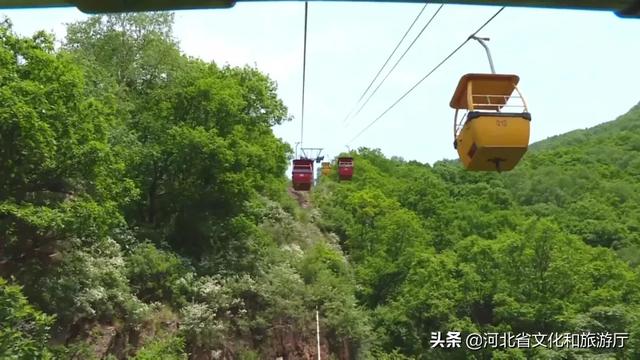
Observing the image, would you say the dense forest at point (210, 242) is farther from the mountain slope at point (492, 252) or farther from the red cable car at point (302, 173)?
the red cable car at point (302, 173)

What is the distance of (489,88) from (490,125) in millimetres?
975

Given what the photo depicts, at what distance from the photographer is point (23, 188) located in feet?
60.0

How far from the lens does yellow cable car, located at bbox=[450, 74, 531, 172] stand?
8.37 meters

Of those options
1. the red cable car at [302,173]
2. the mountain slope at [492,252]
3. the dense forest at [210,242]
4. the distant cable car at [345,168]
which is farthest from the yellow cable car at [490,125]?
the mountain slope at [492,252]

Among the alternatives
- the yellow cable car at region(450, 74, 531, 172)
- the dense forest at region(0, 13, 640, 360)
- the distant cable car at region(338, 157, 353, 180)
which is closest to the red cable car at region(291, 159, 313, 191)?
the dense forest at region(0, 13, 640, 360)

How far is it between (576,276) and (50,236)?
1221 inches

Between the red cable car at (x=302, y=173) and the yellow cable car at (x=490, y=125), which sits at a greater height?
the red cable car at (x=302, y=173)

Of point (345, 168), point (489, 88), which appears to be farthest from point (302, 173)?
point (489, 88)

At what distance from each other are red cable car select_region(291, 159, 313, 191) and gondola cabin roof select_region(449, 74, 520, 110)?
1595cm

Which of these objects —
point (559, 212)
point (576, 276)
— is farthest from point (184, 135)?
point (559, 212)

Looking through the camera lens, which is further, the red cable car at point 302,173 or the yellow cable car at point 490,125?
the red cable car at point 302,173

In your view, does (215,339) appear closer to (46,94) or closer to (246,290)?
(246,290)

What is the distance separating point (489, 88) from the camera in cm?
915

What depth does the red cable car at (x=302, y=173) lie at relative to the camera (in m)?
25.1
